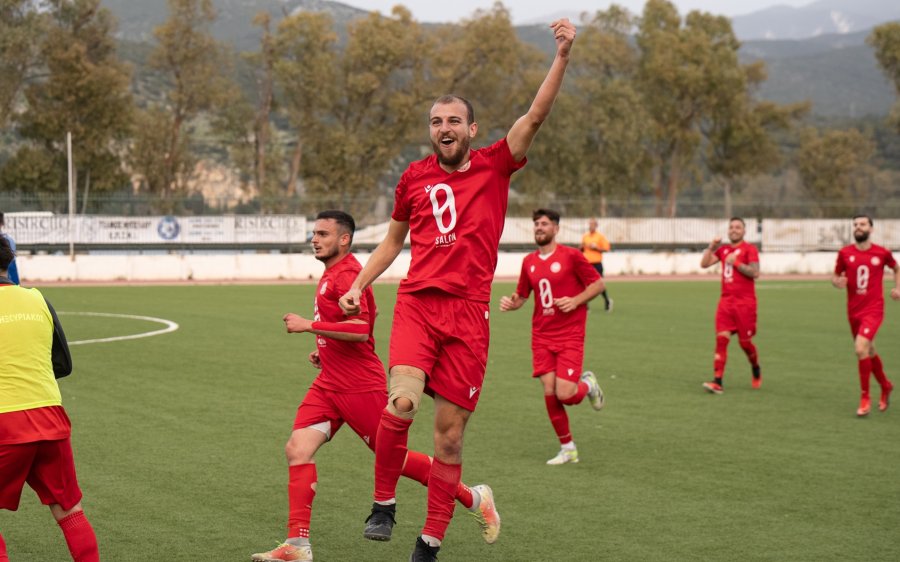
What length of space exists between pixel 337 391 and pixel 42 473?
1.88 meters

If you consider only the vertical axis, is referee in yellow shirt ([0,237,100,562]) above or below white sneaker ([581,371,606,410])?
above

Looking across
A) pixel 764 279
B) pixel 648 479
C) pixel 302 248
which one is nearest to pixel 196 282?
pixel 302 248

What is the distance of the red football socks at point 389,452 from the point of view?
6.11 m

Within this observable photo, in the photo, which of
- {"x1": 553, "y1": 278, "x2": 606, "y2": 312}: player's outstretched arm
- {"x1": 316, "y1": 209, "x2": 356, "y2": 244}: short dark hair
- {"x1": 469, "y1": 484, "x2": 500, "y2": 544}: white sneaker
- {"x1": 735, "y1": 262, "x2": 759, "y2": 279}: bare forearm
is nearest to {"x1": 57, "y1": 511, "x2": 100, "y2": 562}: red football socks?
{"x1": 469, "y1": 484, "x2": 500, "y2": 544}: white sneaker

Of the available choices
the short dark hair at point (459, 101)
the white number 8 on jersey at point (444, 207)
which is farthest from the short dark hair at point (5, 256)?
the short dark hair at point (459, 101)

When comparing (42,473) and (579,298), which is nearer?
(42,473)

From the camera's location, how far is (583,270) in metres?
10.1

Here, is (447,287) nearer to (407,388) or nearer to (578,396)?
(407,388)

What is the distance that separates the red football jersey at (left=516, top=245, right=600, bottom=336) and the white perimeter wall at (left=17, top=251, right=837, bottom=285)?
2645 cm

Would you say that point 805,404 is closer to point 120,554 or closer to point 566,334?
point 566,334

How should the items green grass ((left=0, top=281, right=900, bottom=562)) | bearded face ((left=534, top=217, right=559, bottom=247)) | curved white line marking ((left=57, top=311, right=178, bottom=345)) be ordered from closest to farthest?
green grass ((left=0, top=281, right=900, bottom=562)) → bearded face ((left=534, top=217, right=559, bottom=247)) → curved white line marking ((left=57, top=311, right=178, bottom=345))

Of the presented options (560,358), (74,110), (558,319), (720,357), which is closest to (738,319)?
(720,357)

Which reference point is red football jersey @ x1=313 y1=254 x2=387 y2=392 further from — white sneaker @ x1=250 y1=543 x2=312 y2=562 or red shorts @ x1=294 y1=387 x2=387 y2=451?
white sneaker @ x1=250 y1=543 x2=312 y2=562

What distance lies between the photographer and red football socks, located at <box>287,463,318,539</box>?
6414mm
